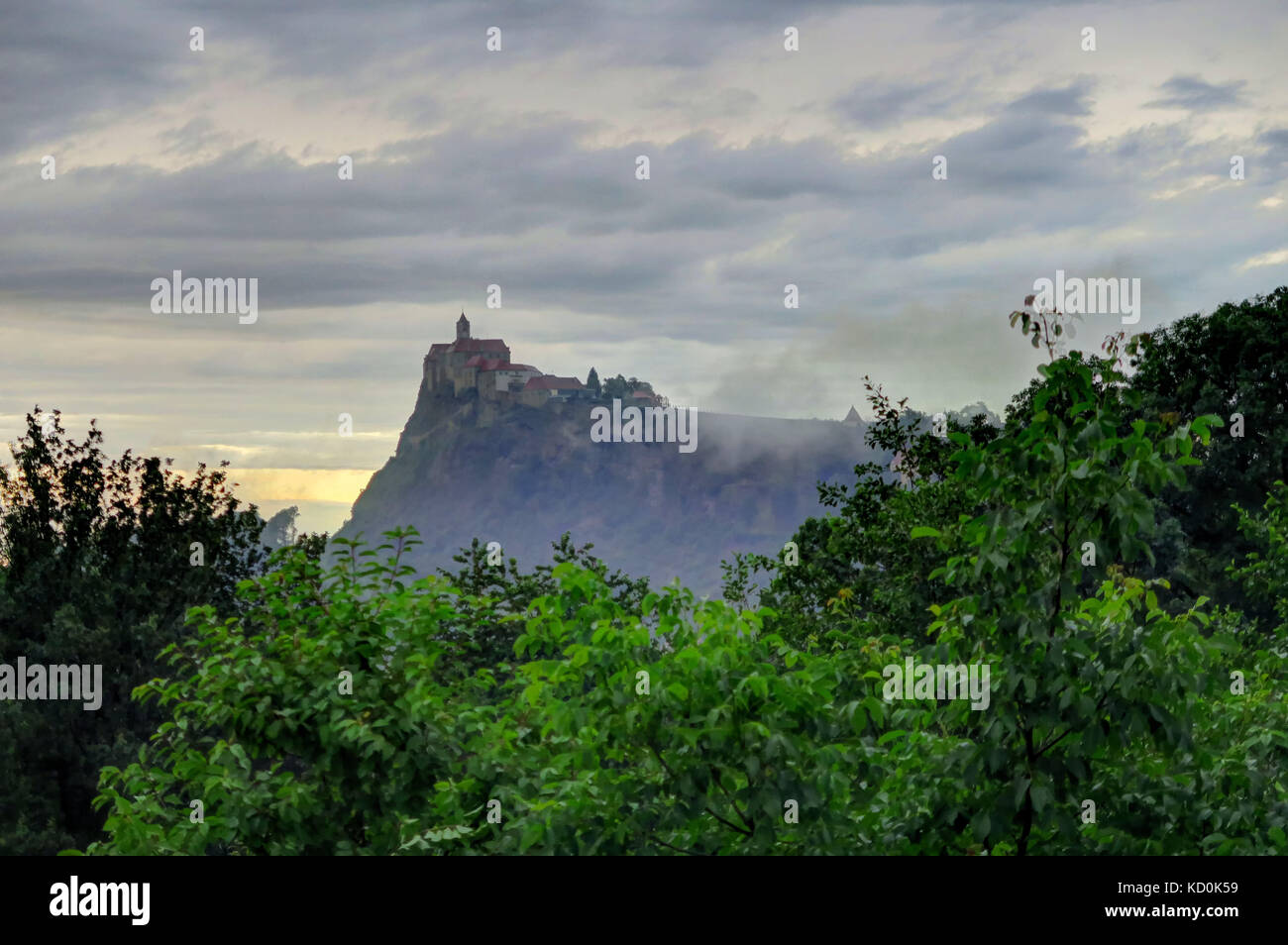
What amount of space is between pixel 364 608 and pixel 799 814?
348 cm

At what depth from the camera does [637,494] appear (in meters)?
178

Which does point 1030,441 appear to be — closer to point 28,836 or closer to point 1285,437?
point 28,836

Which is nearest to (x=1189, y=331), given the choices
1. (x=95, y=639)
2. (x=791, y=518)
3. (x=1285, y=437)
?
(x=1285, y=437)

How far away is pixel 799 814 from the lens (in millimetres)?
6258
